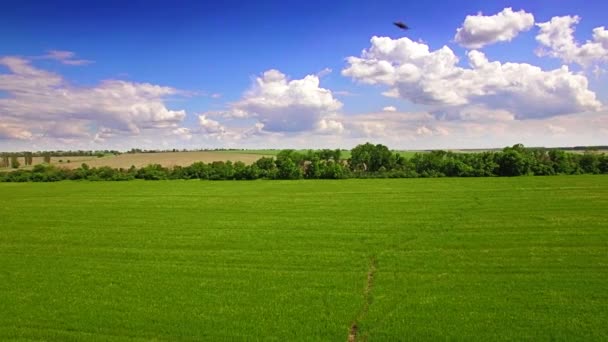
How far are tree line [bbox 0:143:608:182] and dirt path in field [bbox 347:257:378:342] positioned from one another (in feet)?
261

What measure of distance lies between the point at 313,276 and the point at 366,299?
3.79m

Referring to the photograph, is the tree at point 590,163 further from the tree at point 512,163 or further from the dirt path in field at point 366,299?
the dirt path in field at point 366,299

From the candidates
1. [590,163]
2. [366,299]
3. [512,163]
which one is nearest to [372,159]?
[512,163]

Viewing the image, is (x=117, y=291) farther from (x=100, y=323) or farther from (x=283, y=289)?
(x=283, y=289)

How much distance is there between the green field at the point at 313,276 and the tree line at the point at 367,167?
188ft

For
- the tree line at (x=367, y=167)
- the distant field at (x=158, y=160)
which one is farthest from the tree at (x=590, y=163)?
the distant field at (x=158, y=160)

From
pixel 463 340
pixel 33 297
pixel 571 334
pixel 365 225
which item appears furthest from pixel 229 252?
pixel 571 334

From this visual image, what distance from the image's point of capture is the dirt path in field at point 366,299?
46.5ft

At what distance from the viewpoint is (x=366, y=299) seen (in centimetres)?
1728

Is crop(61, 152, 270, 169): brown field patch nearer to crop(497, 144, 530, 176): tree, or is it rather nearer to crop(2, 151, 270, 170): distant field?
crop(2, 151, 270, 170): distant field

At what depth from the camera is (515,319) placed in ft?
48.7

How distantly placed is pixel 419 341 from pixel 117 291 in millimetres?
13061

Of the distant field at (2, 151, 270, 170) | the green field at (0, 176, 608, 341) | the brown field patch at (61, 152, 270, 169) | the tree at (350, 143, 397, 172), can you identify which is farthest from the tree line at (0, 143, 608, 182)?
the green field at (0, 176, 608, 341)

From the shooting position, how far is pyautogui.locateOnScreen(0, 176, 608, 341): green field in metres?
14.8
